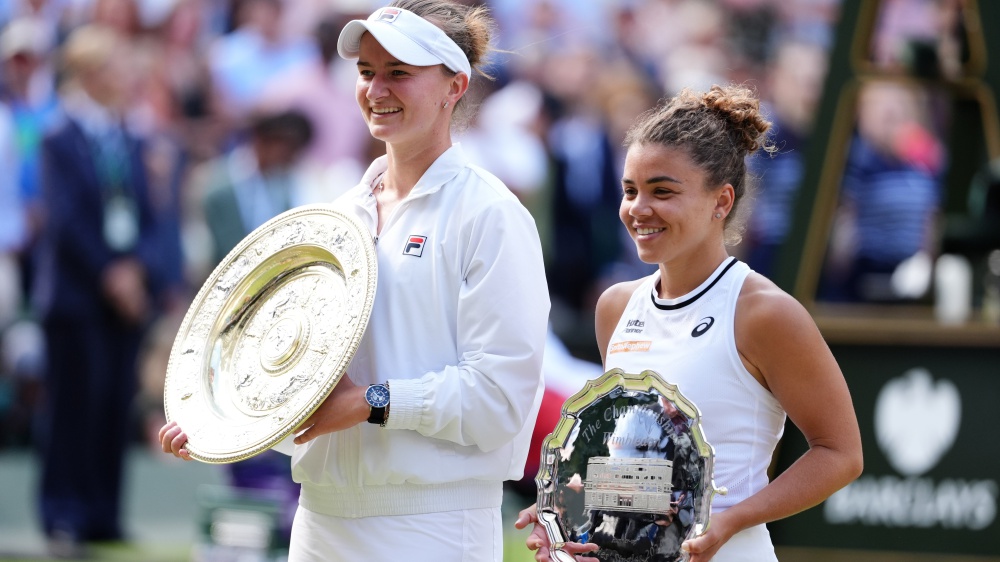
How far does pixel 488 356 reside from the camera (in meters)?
2.60

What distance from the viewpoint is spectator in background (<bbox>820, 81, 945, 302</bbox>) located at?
9.03m

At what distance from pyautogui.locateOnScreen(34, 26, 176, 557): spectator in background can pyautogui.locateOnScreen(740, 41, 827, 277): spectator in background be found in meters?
3.66

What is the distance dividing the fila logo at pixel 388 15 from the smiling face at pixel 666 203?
1.89 feet

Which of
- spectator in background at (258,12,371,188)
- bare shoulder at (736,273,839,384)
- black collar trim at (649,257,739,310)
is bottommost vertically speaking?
bare shoulder at (736,273,839,384)

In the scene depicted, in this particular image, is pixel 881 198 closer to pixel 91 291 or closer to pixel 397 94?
pixel 91 291

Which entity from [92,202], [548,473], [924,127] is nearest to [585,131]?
[924,127]

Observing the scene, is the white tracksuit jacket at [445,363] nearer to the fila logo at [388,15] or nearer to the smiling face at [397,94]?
the smiling face at [397,94]

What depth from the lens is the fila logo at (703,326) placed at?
2.44m

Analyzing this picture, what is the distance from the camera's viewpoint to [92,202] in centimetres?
769

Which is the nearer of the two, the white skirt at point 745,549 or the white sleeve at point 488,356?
the white skirt at point 745,549

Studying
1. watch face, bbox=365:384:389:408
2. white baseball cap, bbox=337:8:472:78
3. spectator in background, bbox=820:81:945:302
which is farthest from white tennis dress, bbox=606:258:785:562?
spectator in background, bbox=820:81:945:302

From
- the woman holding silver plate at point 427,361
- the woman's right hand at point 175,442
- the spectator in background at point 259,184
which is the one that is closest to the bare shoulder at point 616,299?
the woman holding silver plate at point 427,361

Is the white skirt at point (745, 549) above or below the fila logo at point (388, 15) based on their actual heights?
below

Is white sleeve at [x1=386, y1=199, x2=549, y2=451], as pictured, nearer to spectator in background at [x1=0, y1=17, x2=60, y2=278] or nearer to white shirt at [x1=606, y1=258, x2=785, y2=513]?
white shirt at [x1=606, y1=258, x2=785, y2=513]
